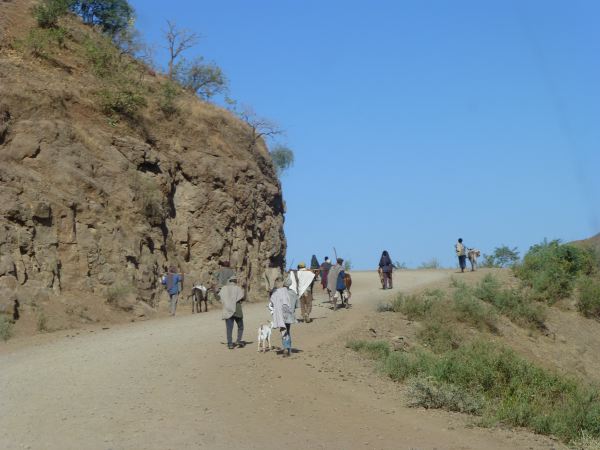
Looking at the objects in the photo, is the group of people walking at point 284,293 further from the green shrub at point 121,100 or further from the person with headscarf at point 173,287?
the green shrub at point 121,100

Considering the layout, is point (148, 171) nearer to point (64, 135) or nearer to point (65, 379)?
point (64, 135)

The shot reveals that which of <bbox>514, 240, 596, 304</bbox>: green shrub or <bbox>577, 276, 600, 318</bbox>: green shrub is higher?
<bbox>514, 240, 596, 304</bbox>: green shrub

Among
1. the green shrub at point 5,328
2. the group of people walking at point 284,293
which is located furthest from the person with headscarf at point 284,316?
the green shrub at point 5,328

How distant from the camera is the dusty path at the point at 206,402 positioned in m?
11.2

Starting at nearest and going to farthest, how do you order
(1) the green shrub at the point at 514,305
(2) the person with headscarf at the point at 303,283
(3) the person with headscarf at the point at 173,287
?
(2) the person with headscarf at the point at 303,283 → (3) the person with headscarf at the point at 173,287 → (1) the green shrub at the point at 514,305

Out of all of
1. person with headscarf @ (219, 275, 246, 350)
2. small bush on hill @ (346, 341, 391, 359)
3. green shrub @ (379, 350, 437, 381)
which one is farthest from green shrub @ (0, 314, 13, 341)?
green shrub @ (379, 350, 437, 381)

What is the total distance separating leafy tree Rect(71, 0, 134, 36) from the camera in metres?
40.8

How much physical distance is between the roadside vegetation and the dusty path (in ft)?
2.10

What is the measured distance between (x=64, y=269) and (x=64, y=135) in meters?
5.33

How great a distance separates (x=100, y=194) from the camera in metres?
29.1

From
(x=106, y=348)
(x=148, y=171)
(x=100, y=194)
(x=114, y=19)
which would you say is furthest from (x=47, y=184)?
(x=114, y=19)

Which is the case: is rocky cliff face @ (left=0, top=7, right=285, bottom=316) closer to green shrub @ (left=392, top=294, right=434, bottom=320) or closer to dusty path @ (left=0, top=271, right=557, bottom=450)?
dusty path @ (left=0, top=271, right=557, bottom=450)

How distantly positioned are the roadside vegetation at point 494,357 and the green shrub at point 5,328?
30.5ft

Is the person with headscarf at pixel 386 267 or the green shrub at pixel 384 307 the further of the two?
the person with headscarf at pixel 386 267
